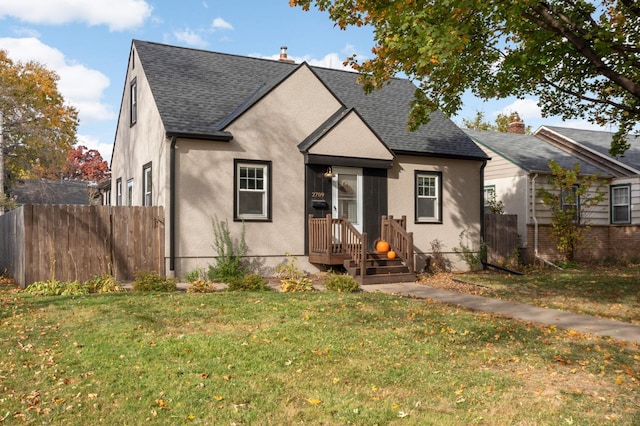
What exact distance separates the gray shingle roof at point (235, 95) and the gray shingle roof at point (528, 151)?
4.06 m

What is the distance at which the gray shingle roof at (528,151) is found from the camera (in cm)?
2033

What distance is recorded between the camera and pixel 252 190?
45.3ft

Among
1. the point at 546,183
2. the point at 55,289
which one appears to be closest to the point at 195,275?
the point at 55,289

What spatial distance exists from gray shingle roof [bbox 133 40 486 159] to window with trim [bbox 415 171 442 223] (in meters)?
0.76

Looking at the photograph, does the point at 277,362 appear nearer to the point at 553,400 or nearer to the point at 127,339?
the point at 127,339

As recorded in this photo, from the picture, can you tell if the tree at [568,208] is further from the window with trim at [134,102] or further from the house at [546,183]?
the window with trim at [134,102]

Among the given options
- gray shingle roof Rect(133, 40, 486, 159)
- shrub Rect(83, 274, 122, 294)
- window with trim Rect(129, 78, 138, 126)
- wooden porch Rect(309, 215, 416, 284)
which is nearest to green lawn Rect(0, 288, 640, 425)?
shrub Rect(83, 274, 122, 294)

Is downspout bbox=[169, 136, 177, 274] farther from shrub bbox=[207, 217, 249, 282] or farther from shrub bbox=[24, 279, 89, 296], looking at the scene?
shrub bbox=[24, 279, 89, 296]

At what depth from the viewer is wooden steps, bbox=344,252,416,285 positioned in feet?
42.4

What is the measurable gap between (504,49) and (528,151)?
9.37 m

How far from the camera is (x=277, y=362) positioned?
574cm

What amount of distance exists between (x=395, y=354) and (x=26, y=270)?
867 centimetres

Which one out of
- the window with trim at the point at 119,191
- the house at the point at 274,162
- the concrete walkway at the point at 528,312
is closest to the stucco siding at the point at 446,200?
the house at the point at 274,162

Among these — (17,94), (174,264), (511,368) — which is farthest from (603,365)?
(17,94)
